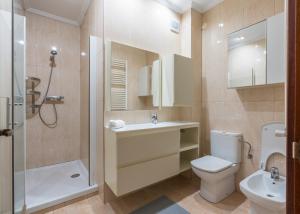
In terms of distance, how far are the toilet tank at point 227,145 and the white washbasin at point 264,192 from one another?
0.31 m

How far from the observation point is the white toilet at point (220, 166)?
1733mm

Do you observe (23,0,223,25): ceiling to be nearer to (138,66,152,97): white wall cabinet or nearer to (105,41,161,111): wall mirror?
(105,41,161,111): wall mirror

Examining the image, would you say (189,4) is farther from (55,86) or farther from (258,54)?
(55,86)

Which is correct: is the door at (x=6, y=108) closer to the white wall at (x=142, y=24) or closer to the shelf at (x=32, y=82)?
the white wall at (x=142, y=24)

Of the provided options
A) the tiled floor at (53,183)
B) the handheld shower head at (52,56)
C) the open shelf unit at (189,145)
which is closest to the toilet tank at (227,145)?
the open shelf unit at (189,145)

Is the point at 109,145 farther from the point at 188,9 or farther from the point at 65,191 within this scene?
the point at 188,9

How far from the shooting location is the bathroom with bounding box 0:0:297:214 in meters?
1.49

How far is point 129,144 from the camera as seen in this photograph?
155 centimetres

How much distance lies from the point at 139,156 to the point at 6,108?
113 centimetres

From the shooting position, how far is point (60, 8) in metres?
2.38

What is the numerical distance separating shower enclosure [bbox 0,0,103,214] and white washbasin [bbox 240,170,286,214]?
1.63 m

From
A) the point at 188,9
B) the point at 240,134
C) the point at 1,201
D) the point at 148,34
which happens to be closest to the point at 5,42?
the point at 1,201

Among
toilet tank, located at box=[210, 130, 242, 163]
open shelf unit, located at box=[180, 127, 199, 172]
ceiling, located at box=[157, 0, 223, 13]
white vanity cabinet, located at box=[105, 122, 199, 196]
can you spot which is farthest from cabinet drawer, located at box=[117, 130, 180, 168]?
ceiling, located at box=[157, 0, 223, 13]

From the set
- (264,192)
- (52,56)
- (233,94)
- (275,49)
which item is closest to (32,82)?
(52,56)
